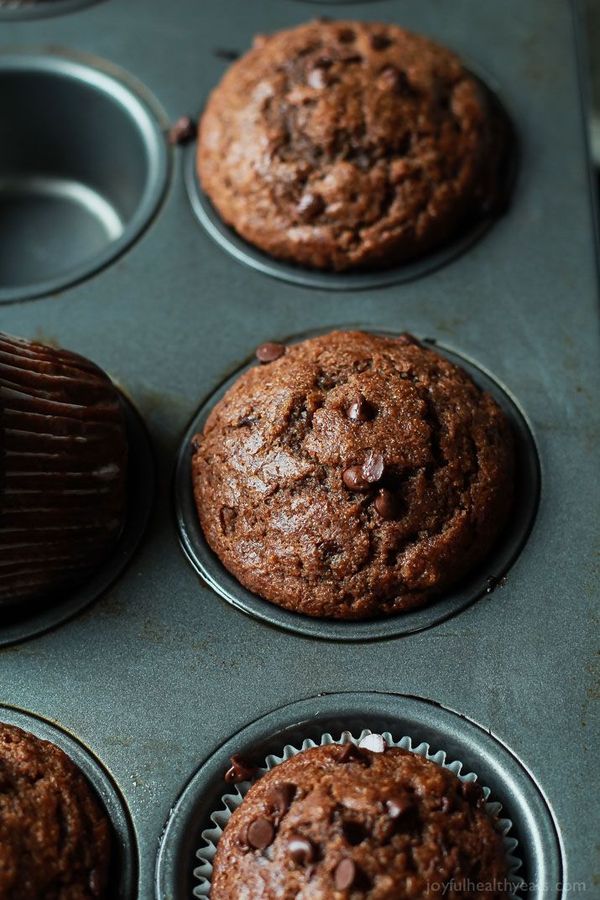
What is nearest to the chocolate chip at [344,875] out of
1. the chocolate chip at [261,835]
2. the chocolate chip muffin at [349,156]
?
the chocolate chip at [261,835]

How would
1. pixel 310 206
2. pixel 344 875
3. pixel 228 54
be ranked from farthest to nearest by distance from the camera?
pixel 228 54, pixel 310 206, pixel 344 875

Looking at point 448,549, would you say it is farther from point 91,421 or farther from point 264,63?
point 264,63

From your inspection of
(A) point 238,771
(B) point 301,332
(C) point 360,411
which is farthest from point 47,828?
(B) point 301,332

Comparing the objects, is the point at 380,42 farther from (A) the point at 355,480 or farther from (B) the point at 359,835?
(B) the point at 359,835

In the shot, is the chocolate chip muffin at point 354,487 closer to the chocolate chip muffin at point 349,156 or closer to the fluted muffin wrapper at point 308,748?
the fluted muffin wrapper at point 308,748

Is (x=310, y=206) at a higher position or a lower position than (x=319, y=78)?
lower

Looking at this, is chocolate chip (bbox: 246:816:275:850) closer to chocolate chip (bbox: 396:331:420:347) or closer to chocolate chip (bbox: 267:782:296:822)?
chocolate chip (bbox: 267:782:296:822)
